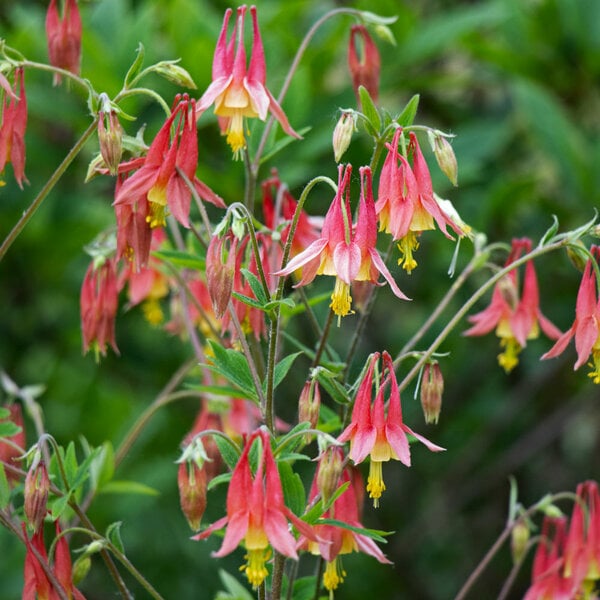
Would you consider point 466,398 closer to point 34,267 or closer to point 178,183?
point 34,267

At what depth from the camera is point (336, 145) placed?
1261 millimetres

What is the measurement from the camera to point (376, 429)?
1259 millimetres

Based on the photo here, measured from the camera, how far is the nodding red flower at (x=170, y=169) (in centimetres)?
129

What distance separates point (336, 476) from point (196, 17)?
161cm

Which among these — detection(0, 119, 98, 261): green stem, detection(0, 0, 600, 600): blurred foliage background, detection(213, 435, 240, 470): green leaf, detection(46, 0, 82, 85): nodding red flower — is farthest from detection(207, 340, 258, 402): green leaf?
detection(0, 0, 600, 600): blurred foliage background

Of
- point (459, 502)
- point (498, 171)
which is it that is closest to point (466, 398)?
point (459, 502)

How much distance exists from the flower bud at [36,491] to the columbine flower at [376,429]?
0.36 meters

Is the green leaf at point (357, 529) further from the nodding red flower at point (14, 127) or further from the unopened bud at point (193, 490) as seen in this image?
the nodding red flower at point (14, 127)

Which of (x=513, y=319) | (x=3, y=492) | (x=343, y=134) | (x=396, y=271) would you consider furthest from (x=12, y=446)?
(x=396, y=271)

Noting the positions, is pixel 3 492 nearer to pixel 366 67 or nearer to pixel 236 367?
pixel 236 367

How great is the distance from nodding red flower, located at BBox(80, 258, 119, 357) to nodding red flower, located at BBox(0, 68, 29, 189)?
23 cm

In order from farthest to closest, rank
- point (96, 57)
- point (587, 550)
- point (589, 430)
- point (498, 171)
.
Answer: point (589, 430) → point (498, 171) → point (96, 57) → point (587, 550)

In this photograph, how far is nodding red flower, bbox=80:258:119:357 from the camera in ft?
5.27

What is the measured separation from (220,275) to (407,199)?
0.24 metres
